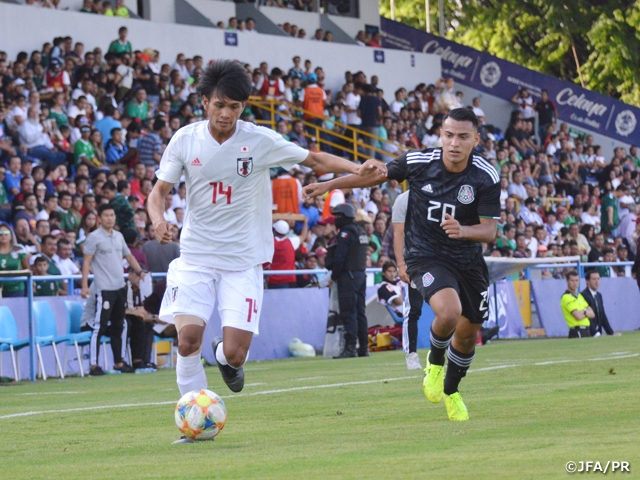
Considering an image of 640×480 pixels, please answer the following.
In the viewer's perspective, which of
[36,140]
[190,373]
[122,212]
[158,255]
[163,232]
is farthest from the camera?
[36,140]

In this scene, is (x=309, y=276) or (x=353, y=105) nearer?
(x=309, y=276)

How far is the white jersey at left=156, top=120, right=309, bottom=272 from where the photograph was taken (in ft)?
25.4

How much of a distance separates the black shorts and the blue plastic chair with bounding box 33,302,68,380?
27.9ft

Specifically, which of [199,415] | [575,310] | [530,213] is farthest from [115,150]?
[199,415]

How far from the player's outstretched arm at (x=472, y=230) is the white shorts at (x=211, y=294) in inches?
53.0

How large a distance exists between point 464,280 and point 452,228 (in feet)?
2.17

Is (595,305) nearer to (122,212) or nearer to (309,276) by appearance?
(309,276)

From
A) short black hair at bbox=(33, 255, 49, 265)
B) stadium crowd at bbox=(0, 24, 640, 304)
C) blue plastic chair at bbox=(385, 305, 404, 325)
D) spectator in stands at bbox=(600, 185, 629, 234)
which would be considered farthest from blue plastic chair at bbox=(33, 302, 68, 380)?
spectator in stands at bbox=(600, 185, 629, 234)

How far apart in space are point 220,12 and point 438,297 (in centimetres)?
2605

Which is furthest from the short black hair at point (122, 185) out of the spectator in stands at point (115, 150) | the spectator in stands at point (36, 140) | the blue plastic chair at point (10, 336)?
the blue plastic chair at point (10, 336)

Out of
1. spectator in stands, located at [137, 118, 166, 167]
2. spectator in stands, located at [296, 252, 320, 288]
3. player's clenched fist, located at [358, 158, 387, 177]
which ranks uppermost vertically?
spectator in stands, located at [137, 118, 166, 167]

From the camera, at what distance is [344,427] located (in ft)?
25.6

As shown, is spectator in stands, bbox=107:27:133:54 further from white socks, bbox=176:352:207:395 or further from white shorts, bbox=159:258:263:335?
white socks, bbox=176:352:207:395

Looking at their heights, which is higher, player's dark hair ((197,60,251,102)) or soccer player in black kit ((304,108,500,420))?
player's dark hair ((197,60,251,102))
